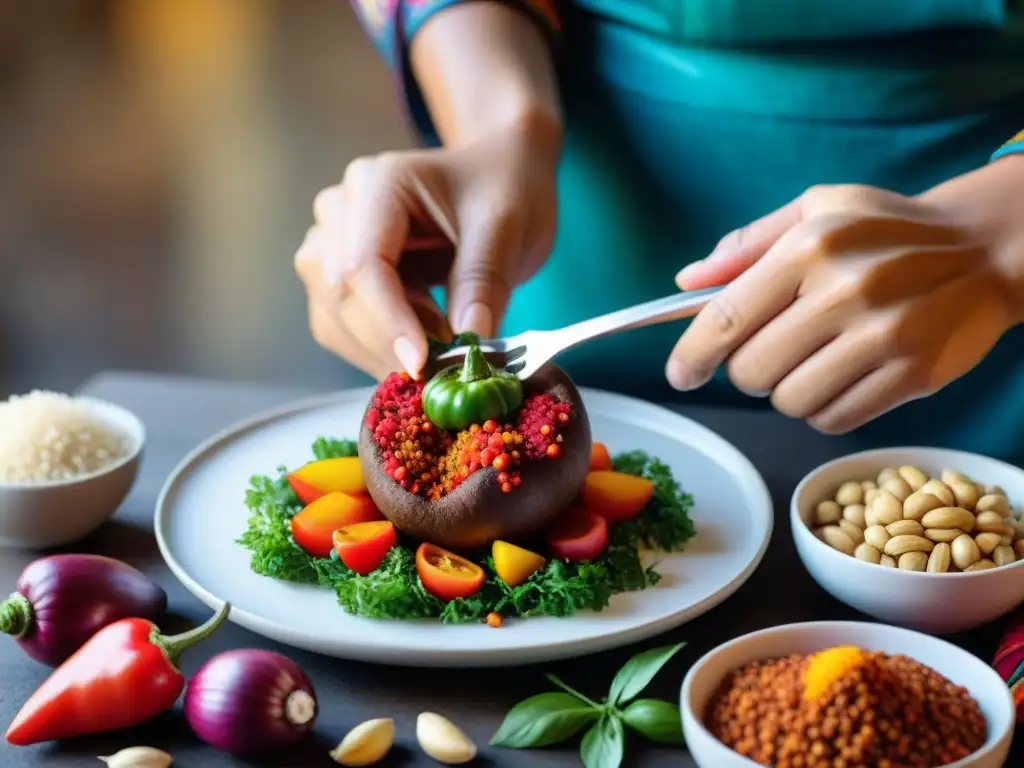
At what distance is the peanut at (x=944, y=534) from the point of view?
4.22 ft

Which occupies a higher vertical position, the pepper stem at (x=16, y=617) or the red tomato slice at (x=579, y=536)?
the pepper stem at (x=16, y=617)

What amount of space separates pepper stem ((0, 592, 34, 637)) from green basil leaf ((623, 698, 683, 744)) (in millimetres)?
617

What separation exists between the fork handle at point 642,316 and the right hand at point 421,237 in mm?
214

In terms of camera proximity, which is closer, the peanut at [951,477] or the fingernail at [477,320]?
the peanut at [951,477]

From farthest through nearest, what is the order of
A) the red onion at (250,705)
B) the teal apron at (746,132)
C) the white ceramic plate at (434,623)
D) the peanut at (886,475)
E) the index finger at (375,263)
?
the teal apron at (746,132) < the index finger at (375,263) < the peanut at (886,475) < the white ceramic plate at (434,623) < the red onion at (250,705)

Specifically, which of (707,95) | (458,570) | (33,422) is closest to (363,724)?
(458,570)

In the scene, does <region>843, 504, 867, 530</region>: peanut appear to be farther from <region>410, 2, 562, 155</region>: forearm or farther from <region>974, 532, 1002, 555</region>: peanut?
<region>410, 2, 562, 155</region>: forearm

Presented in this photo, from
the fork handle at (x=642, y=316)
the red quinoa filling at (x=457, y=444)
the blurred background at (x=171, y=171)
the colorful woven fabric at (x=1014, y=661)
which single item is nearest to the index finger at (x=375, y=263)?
the red quinoa filling at (x=457, y=444)

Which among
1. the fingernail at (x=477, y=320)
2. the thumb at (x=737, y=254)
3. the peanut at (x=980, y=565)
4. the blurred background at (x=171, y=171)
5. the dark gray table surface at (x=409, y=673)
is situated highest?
the thumb at (x=737, y=254)

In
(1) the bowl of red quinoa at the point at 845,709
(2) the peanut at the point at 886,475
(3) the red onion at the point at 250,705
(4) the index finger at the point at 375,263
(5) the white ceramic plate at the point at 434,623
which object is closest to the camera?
(1) the bowl of red quinoa at the point at 845,709

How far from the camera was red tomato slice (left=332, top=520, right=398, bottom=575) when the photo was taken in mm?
1331

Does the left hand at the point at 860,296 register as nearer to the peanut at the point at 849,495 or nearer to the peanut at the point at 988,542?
the peanut at the point at 849,495

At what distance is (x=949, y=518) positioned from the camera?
4.22ft

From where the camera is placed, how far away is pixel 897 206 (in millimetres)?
1432
